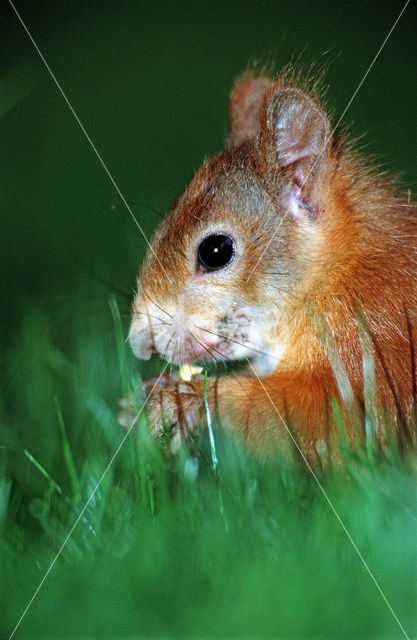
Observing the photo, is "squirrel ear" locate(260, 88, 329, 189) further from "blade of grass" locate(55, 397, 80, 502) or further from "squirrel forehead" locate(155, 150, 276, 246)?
"blade of grass" locate(55, 397, 80, 502)

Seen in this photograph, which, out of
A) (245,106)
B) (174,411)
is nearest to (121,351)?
(174,411)

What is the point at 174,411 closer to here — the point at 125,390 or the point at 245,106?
the point at 125,390

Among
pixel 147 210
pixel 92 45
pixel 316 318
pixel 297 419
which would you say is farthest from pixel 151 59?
pixel 297 419

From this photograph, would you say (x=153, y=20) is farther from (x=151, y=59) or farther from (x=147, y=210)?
(x=147, y=210)

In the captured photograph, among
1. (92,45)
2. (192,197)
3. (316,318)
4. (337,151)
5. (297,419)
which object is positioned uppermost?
(92,45)

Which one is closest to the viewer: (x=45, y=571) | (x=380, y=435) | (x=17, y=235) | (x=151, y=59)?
(x=45, y=571)

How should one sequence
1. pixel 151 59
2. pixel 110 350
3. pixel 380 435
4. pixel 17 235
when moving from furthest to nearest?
pixel 151 59 → pixel 17 235 → pixel 110 350 → pixel 380 435
